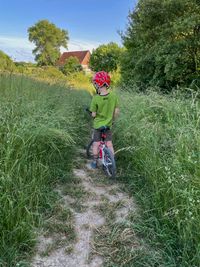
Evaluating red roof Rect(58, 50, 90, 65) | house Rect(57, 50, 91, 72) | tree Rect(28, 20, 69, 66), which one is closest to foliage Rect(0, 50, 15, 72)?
tree Rect(28, 20, 69, 66)

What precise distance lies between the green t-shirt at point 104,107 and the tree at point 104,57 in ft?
110

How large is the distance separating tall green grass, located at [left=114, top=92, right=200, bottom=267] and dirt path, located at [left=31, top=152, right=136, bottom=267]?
10.6 inches

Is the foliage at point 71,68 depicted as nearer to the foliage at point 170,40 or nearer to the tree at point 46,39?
the foliage at point 170,40

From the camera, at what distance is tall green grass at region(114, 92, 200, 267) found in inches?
85.7

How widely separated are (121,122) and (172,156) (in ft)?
7.88

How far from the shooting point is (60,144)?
3.94 meters

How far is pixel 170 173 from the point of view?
8.79ft

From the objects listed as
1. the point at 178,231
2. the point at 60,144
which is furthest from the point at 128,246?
the point at 60,144

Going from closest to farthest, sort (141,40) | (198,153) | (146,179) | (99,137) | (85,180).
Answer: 1. (198,153)
2. (146,179)
3. (85,180)
4. (99,137)
5. (141,40)

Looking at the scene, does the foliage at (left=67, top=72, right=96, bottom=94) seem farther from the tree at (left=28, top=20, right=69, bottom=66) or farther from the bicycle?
the tree at (left=28, top=20, right=69, bottom=66)

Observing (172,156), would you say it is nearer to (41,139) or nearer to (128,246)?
(128,246)

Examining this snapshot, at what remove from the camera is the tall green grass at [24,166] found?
2246 mm

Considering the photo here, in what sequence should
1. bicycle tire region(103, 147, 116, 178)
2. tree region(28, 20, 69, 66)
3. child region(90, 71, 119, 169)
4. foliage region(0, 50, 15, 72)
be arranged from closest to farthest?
bicycle tire region(103, 147, 116, 178)
child region(90, 71, 119, 169)
foliage region(0, 50, 15, 72)
tree region(28, 20, 69, 66)

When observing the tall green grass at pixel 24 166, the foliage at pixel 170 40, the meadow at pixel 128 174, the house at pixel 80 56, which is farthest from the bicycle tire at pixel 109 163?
the house at pixel 80 56
